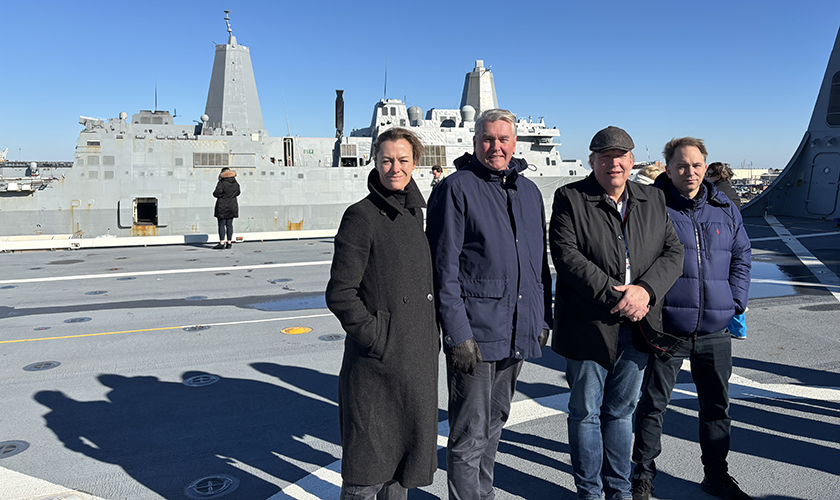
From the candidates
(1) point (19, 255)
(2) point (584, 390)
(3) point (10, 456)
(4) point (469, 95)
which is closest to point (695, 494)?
(2) point (584, 390)

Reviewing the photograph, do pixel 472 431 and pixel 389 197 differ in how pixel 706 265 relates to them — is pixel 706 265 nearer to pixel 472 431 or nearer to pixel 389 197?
pixel 472 431

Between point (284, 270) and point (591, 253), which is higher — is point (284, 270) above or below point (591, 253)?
below

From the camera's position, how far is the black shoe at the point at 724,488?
271 cm

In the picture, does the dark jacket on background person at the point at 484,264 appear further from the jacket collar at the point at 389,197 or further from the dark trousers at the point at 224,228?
the dark trousers at the point at 224,228

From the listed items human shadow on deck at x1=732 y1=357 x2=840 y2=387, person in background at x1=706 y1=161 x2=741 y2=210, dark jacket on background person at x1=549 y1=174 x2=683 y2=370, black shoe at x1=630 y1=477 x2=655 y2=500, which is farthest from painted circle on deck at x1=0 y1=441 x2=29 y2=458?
person in background at x1=706 y1=161 x2=741 y2=210

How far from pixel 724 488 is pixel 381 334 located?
6.68ft

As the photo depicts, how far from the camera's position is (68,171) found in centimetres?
1775

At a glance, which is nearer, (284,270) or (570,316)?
(570,316)

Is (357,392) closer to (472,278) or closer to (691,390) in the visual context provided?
(472,278)

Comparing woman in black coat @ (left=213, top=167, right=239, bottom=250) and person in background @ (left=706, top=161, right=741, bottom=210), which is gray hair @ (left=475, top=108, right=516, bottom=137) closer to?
person in background @ (left=706, top=161, right=741, bottom=210)

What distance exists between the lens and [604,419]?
2.87 metres

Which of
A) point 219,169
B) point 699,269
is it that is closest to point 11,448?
point 699,269

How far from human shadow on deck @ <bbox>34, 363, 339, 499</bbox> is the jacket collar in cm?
170

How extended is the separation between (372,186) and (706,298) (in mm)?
2031
